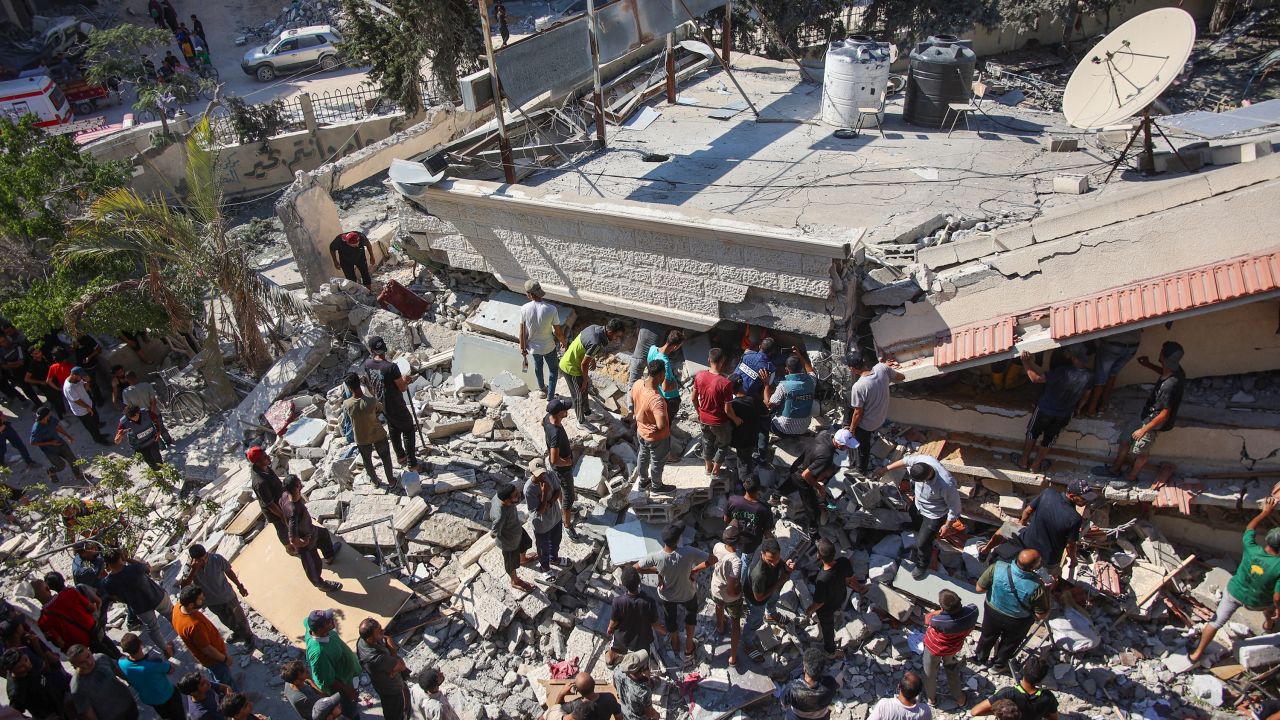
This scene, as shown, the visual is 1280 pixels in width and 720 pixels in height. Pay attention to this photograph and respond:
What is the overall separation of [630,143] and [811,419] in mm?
5235

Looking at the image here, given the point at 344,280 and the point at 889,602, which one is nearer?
the point at 889,602

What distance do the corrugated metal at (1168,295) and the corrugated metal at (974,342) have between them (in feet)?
1.23

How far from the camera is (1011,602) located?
18.4 feet

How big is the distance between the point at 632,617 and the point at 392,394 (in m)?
3.16

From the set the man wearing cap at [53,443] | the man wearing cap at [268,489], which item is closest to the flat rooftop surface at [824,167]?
the man wearing cap at [268,489]

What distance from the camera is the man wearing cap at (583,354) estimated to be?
24.2ft

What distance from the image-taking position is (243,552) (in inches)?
287

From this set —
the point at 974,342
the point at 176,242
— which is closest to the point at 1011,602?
the point at 974,342

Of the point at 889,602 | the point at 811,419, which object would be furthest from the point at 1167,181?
the point at 889,602

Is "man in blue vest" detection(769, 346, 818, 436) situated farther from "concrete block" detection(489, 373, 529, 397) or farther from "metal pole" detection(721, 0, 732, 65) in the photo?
"metal pole" detection(721, 0, 732, 65)

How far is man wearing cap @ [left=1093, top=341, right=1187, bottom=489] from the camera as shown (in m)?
6.14

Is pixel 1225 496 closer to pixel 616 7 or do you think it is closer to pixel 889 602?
pixel 889 602

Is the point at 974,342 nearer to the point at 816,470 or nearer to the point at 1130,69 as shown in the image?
the point at 816,470

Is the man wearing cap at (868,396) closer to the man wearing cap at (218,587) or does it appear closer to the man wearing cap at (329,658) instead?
the man wearing cap at (329,658)
